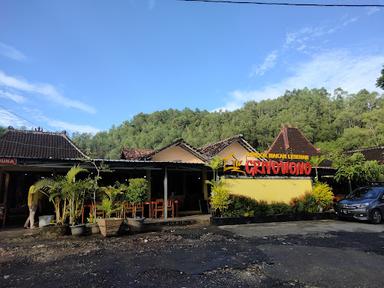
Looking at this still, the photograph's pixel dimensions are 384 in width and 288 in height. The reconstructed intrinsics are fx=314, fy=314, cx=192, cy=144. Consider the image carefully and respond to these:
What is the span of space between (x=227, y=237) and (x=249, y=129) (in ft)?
113

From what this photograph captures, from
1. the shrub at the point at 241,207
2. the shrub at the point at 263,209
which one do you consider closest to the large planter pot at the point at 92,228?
the shrub at the point at 241,207

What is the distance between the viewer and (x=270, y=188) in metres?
15.1

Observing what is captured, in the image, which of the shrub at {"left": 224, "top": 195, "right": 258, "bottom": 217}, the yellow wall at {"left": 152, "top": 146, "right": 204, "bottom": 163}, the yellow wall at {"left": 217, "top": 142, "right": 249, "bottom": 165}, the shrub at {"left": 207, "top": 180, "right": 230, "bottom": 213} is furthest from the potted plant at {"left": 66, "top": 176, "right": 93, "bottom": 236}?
the yellow wall at {"left": 217, "top": 142, "right": 249, "bottom": 165}

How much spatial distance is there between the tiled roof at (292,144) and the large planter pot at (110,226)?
19.2m

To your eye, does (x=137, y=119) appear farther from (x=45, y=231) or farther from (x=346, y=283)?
(x=346, y=283)

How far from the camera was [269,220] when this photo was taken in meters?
14.1

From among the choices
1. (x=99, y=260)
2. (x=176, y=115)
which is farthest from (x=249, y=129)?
(x=99, y=260)

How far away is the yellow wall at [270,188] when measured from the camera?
14.3 meters

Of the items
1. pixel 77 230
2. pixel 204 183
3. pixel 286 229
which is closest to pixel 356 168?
pixel 286 229

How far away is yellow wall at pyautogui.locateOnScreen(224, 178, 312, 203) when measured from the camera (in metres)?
14.3

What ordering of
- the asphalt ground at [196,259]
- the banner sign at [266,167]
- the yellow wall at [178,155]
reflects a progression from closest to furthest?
the asphalt ground at [196,259] < the banner sign at [266,167] < the yellow wall at [178,155]

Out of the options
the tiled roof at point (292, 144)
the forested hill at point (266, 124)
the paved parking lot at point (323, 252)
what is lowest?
the paved parking lot at point (323, 252)

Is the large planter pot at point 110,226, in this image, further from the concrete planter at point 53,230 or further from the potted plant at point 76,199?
the concrete planter at point 53,230

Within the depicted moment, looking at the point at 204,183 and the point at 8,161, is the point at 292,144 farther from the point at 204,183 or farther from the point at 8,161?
the point at 8,161
